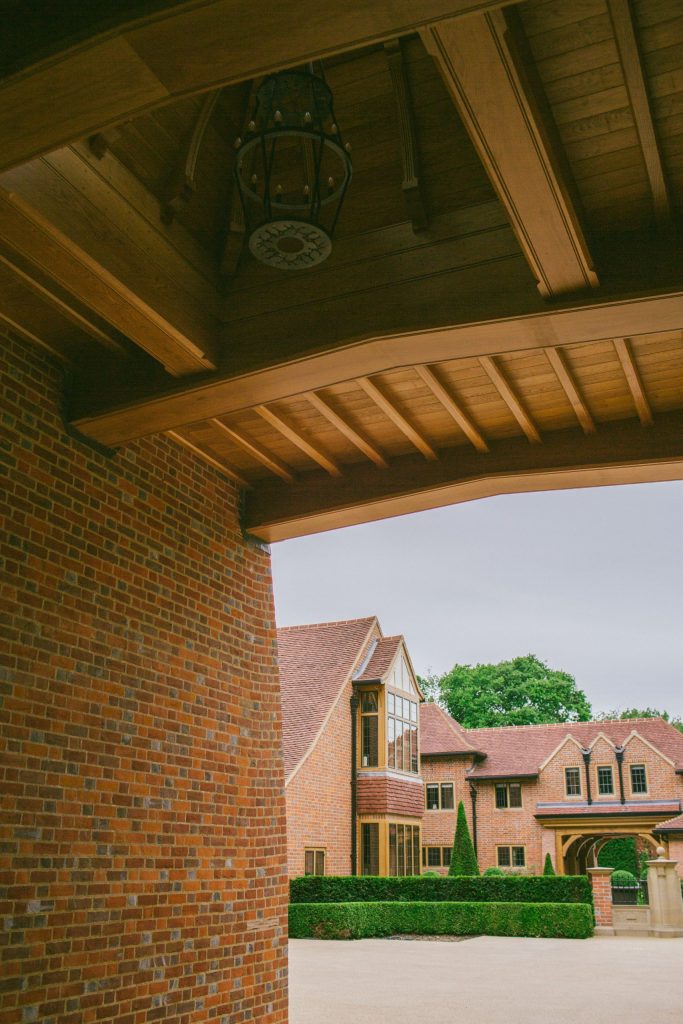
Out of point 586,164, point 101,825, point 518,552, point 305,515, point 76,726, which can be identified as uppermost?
point 518,552

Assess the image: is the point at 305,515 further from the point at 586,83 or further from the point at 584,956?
the point at 584,956

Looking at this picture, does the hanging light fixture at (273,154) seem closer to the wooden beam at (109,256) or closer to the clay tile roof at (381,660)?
the wooden beam at (109,256)

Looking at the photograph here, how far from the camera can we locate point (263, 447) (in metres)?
6.78

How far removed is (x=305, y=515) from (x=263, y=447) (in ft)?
2.31

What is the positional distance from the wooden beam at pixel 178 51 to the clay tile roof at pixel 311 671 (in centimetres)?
1916

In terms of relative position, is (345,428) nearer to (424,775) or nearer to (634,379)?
(634,379)

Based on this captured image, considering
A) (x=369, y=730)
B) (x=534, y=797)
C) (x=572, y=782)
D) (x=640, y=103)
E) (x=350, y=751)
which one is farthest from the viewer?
(x=534, y=797)

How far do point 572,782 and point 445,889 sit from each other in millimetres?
10314

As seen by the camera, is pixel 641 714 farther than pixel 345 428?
Yes

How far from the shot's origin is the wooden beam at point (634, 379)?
5172mm

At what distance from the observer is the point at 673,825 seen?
27.1 m

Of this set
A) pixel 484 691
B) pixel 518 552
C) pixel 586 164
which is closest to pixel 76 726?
pixel 586 164

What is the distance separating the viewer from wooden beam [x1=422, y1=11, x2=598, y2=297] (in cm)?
316

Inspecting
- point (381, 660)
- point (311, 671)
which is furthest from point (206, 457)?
point (381, 660)
